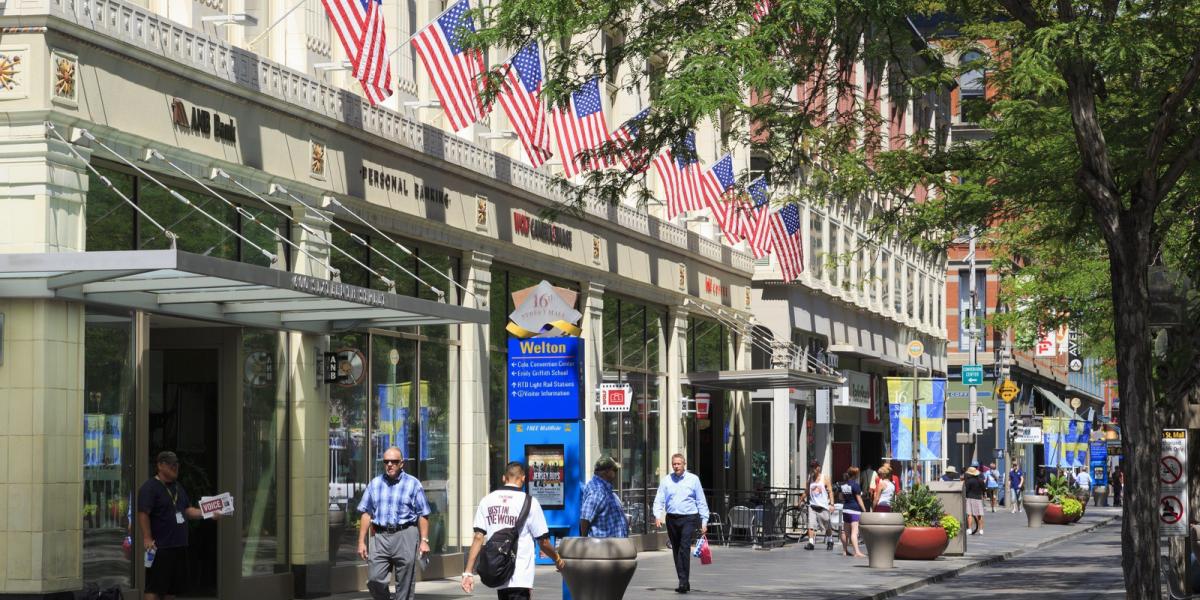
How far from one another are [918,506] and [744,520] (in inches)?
201

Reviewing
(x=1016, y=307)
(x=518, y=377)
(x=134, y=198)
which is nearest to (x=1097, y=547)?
(x=1016, y=307)

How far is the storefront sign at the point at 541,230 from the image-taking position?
28.6 meters

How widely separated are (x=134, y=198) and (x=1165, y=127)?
10380mm

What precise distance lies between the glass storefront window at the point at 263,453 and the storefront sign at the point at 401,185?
2.71 metres

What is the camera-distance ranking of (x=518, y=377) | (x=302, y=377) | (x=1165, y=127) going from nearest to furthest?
(x=1165, y=127) → (x=518, y=377) → (x=302, y=377)

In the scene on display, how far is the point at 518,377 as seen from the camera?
20734 millimetres

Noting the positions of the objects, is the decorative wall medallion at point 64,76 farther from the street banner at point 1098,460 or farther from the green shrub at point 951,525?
the street banner at point 1098,460

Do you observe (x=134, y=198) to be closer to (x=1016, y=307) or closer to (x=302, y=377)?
(x=302, y=377)

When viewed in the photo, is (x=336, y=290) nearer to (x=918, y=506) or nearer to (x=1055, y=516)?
(x=918, y=506)

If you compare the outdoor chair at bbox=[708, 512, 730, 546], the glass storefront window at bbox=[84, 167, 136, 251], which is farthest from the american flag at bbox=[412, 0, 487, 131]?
the outdoor chair at bbox=[708, 512, 730, 546]

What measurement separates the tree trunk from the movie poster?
21.4 feet

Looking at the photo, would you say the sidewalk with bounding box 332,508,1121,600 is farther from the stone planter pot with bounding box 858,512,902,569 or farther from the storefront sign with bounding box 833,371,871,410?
the storefront sign with bounding box 833,371,871,410

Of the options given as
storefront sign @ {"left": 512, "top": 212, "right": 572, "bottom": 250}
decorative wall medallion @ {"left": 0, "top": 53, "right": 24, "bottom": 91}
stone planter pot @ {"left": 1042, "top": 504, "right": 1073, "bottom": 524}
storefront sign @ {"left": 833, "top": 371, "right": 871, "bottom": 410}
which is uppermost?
decorative wall medallion @ {"left": 0, "top": 53, "right": 24, "bottom": 91}

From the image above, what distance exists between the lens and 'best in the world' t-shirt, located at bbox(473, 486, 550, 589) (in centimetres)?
1473
